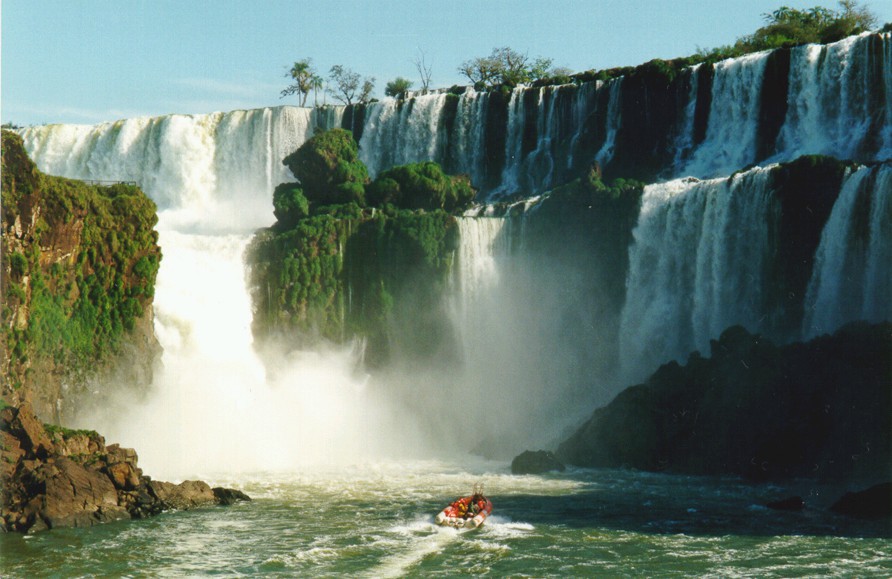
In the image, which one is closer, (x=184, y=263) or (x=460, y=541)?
(x=460, y=541)

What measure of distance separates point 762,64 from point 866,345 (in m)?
20.0

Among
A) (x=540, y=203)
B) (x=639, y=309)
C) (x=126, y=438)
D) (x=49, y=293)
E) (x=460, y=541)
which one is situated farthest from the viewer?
(x=540, y=203)

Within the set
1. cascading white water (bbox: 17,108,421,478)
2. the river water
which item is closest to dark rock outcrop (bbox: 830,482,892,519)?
the river water

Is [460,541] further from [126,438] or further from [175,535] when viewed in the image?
[126,438]

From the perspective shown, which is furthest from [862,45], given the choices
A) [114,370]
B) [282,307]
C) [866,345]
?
[114,370]

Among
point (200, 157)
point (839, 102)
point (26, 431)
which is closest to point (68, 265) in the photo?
point (26, 431)

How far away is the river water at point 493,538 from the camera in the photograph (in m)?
26.1

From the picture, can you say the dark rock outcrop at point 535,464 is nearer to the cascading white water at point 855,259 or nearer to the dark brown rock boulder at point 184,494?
the cascading white water at point 855,259

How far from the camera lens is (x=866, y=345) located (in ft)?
122

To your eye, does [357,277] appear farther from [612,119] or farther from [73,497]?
[73,497]

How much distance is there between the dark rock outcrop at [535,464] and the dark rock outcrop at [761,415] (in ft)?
3.98

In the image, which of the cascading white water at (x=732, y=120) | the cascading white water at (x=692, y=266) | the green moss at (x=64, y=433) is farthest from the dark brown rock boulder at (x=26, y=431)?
the cascading white water at (x=732, y=120)

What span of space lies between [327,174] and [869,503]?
3184cm

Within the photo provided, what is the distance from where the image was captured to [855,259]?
40.0 metres
